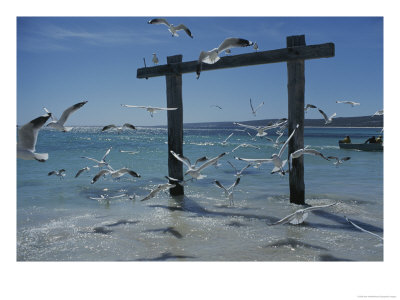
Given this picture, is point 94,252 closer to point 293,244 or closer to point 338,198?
point 293,244

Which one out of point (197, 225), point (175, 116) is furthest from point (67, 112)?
point (175, 116)

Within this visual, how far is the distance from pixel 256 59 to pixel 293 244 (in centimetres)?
286

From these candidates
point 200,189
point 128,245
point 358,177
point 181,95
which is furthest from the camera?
point 358,177

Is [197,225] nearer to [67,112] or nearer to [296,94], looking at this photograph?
[67,112]

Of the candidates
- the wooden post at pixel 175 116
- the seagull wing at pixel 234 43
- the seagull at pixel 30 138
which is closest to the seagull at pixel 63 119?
the seagull at pixel 30 138

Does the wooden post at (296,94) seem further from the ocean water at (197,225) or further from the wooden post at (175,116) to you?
the wooden post at (175,116)

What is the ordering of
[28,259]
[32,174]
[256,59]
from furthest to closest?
1. [32,174]
2. [256,59]
3. [28,259]

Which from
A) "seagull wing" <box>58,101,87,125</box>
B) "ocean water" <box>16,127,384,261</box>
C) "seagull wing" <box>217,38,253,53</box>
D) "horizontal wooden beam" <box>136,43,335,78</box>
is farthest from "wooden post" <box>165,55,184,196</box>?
"seagull wing" <box>58,101,87,125</box>

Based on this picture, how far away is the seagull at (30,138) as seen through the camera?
12.5ft

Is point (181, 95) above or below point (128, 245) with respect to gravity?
above

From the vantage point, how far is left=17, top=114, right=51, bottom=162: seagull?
3.81 meters
